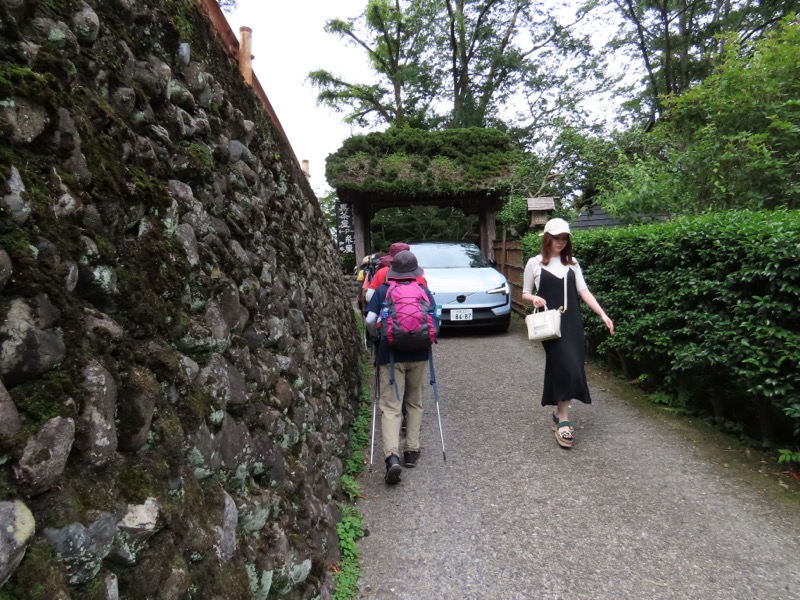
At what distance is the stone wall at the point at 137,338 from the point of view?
114 centimetres

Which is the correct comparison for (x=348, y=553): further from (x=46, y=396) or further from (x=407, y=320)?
(x=46, y=396)

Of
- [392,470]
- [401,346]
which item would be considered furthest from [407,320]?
[392,470]

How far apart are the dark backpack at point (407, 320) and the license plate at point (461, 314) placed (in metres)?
4.71

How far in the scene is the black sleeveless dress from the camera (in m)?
4.12

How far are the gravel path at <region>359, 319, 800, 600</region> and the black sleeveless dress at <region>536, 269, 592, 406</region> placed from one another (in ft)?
1.58

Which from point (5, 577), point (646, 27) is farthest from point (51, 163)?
point (646, 27)

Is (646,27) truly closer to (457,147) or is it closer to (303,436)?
(457,147)

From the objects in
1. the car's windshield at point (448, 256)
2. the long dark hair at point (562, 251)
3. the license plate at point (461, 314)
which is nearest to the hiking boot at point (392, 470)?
the long dark hair at point (562, 251)

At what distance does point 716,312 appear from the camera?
3896 millimetres

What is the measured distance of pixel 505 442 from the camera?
4363 mm

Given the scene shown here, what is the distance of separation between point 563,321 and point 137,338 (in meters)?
3.41

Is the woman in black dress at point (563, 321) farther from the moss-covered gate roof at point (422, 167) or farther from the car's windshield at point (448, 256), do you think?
the moss-covered gate roof at point (422, 167)

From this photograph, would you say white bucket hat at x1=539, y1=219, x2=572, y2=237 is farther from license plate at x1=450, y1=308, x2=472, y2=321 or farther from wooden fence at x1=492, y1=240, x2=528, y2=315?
wooden fence at x1=492, y1=240, x2=528, y2=315

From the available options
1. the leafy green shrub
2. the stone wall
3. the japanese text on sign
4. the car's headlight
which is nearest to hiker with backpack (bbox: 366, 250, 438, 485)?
the leafy green shrub
